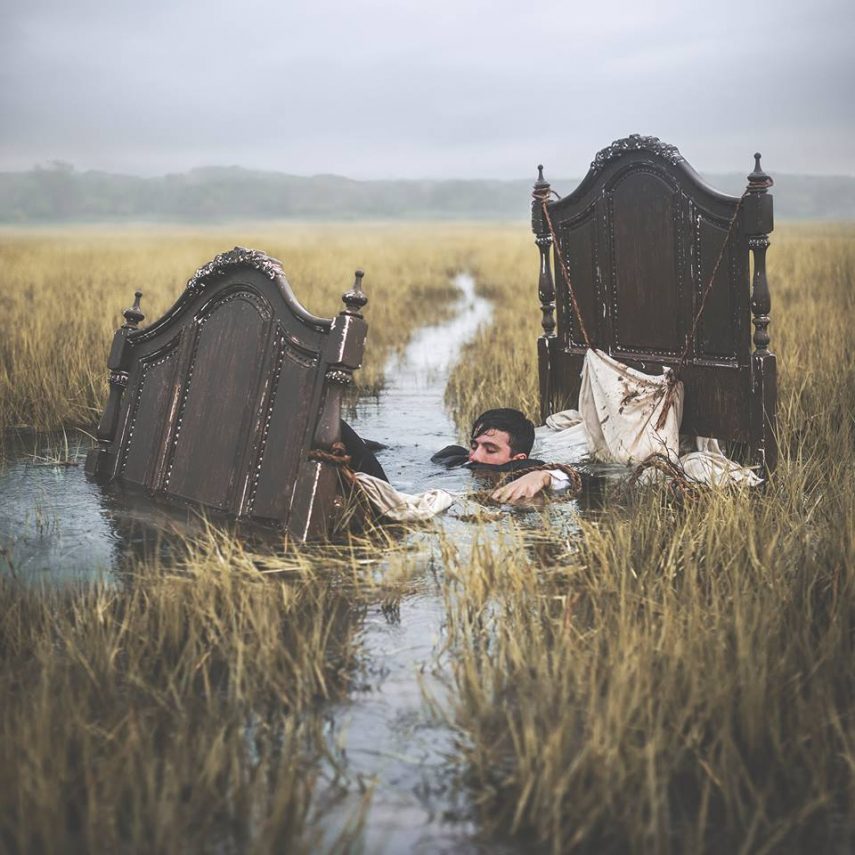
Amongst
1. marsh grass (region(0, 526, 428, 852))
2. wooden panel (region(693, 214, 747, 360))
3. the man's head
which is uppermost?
wooden panel (region(693, 214, 747, 360))

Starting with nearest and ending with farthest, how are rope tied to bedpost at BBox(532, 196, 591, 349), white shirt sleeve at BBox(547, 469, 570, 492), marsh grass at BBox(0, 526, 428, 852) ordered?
marsh grass at BBox(0, 526, 428, 852)
white shirt sleeve at BBox(547, 469, 570, 492)
rope tied to bedpost at BBox(532, 196, 591, 349)

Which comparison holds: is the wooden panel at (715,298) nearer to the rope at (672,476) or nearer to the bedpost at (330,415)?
the rope at (672,476)

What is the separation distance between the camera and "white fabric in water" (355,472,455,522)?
512cm

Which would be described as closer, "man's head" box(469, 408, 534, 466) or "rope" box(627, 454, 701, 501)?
"rope" box(627, 454, 701, 501)

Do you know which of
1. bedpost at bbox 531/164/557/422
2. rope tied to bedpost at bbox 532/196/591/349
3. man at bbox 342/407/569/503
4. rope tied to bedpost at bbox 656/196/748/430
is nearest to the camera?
rope tied to bedpost at bbox 656/196/748/430

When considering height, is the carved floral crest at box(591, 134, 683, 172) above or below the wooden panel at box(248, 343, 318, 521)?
above

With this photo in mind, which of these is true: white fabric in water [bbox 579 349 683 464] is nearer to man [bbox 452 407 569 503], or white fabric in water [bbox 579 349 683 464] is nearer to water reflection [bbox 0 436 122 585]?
man [bbox 452 407 569 503]

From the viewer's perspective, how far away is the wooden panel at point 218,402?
5.18 m

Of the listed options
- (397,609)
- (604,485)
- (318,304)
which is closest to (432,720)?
(397,609)

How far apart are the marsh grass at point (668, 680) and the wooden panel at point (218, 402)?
139 centimetres

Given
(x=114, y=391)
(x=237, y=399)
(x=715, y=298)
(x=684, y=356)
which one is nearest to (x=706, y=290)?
(x=715, y=298)

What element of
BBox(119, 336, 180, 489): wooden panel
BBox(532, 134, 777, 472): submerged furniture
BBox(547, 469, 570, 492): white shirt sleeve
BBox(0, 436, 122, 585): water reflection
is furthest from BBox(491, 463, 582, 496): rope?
BBox(0, 436, 122, 585): water reflection

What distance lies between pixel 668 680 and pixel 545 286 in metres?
4.76

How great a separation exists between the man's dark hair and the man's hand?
0.50 metres
